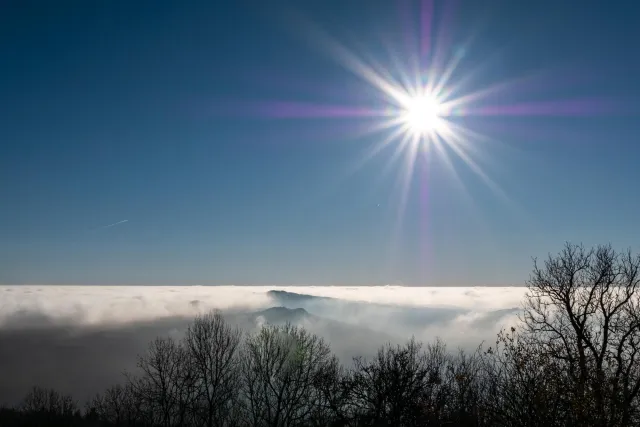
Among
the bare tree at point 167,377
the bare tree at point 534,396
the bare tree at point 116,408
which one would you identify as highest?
the bare tree at point 534,396

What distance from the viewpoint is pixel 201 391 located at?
5169 centimetres

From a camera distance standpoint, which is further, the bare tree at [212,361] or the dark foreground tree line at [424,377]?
the bare tree at [212,361]

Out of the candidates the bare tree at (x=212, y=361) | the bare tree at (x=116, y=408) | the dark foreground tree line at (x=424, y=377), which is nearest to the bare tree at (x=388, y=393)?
the dark foreground tree line at (x=424, y=377)

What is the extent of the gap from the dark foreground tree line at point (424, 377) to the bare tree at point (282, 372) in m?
0.15

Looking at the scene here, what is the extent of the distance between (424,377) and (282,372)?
17.8 m

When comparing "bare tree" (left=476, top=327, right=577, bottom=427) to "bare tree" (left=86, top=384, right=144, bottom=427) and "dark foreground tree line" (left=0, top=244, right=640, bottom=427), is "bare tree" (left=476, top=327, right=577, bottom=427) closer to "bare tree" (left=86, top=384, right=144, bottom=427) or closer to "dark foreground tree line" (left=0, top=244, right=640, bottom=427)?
"dark foreground tree line" (left=0, top=244, right=640, bottom=427)

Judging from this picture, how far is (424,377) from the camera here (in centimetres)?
4938

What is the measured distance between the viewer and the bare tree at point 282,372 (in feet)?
158

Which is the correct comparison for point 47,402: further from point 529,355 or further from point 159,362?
point 529,355

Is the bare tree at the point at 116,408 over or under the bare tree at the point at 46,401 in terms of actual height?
over

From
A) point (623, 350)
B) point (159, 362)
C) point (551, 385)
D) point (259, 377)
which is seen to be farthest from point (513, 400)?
point (159, 362)

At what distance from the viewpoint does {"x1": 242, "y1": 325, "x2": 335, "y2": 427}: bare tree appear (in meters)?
48.1

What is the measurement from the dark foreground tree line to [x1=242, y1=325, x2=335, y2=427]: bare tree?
0.15 meters

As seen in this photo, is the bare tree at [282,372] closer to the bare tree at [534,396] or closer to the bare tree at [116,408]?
the bare tree at [534,396]
